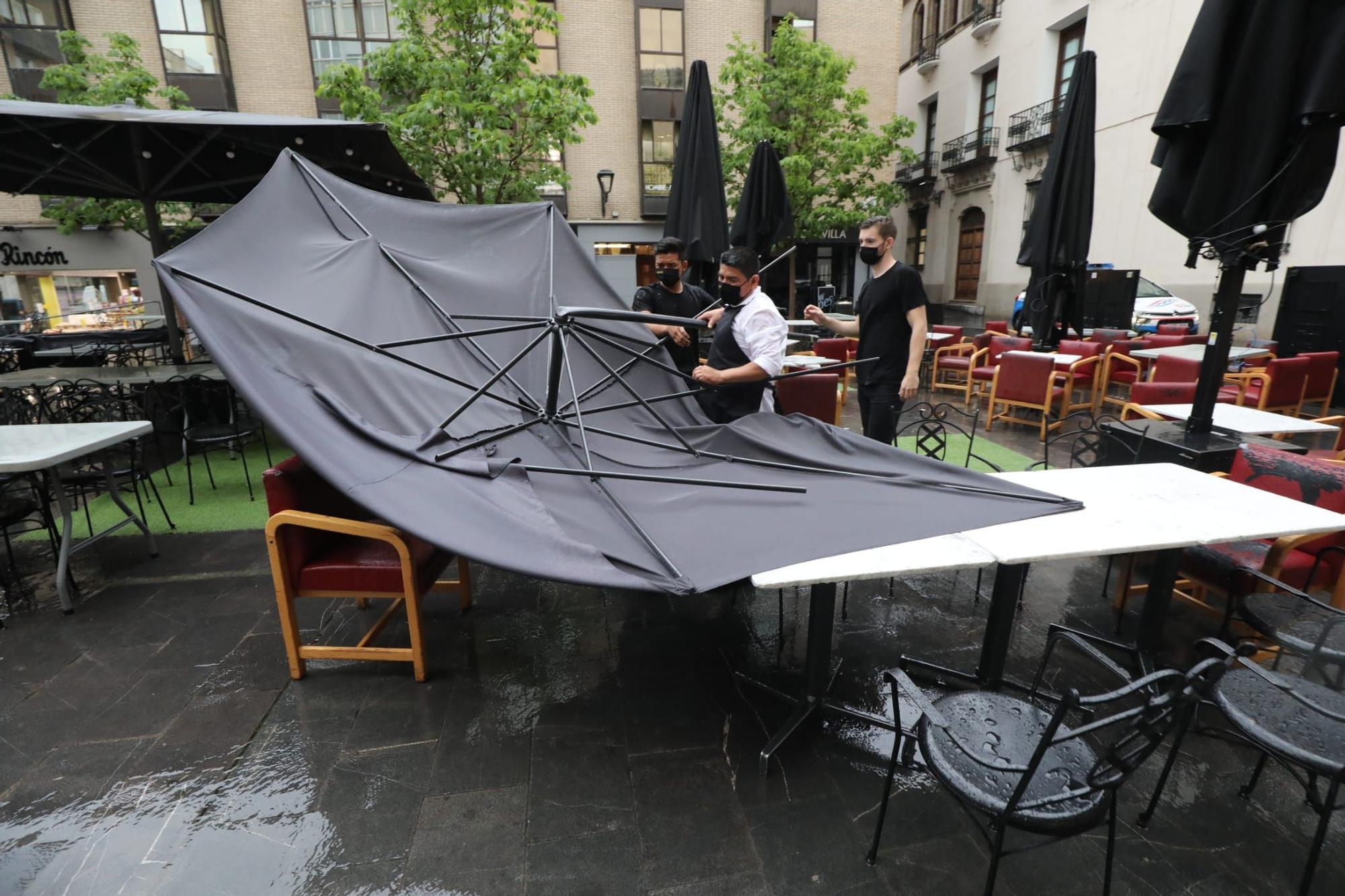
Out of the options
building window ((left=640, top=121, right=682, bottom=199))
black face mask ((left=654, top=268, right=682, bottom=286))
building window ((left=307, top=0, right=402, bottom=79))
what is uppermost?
building window ((left=307, top=0, right=402, bottom=79))

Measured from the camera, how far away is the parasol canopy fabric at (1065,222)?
18.6 ft

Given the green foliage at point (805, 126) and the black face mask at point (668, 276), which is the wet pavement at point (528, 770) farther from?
the green foliage at point (805, 126)

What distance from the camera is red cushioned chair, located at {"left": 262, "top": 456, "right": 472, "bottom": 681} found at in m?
2.79

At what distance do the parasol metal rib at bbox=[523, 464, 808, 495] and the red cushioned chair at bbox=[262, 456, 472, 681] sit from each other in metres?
0.90

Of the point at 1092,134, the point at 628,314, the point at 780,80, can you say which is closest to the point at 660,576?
the point at 628,314

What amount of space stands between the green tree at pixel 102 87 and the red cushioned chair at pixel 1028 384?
1449 cm

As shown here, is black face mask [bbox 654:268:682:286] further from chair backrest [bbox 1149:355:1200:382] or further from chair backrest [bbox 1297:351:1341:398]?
chair backrest [bbox 1297:351:1341:398]

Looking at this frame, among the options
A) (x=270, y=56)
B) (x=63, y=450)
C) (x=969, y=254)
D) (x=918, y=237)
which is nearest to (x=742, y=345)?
(x=63, y=450)

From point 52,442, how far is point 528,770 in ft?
12.1

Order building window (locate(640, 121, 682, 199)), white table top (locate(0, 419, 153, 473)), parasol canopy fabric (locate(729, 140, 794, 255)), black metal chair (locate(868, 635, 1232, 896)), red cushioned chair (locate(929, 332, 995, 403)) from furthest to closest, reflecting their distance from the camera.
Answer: building window (locate(640, 121, 682, 199)), red cushioned chair (locate(929, 332, 995, 403)), parasol canopy fabric (locate(729, 140, 794, 255)), white table top (locate(0, 419, 153, 473)), black metal chair (locate(868, 635, 1232, 896))

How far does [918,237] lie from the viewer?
1014 inches

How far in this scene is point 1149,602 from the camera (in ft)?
9.38

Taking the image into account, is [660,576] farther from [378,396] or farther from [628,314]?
[378,396]

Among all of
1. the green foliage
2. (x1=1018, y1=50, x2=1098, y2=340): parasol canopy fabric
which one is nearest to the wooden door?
the green foliage
